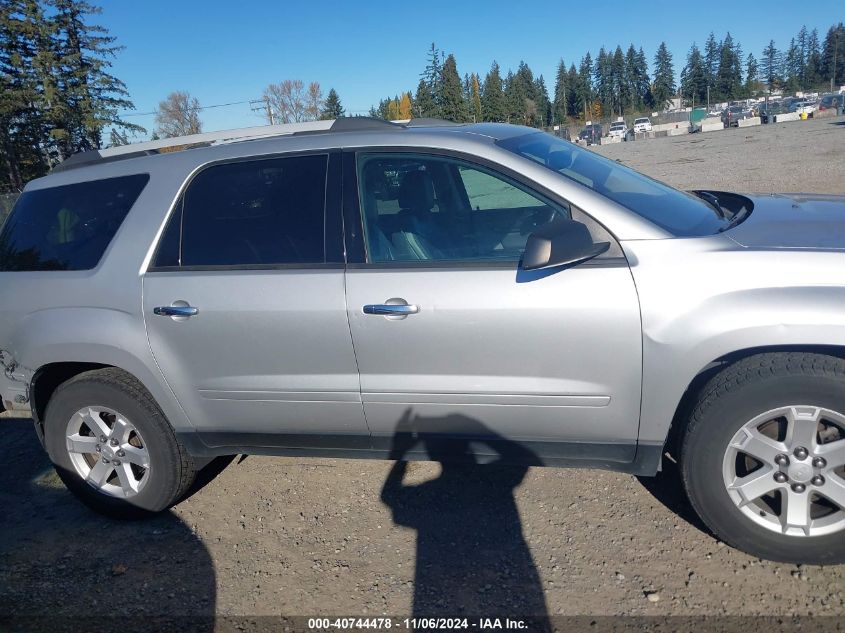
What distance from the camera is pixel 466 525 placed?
3248 mm

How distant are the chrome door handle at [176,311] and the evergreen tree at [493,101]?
7278 cm

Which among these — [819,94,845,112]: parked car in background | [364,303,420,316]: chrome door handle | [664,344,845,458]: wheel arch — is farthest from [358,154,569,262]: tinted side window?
[819,94,845,112]: parked car in background

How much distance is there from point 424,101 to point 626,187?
→ 60.1m

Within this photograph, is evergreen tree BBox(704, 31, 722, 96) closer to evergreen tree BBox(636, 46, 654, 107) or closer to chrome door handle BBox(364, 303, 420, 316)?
evergreen tree BBox(636, 46, 654, 107)

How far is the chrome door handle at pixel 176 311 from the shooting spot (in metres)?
3.19

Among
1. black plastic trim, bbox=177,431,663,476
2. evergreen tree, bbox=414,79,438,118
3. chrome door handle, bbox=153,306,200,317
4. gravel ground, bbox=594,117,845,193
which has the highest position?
evergreen tree, bbox=414,79,438,118

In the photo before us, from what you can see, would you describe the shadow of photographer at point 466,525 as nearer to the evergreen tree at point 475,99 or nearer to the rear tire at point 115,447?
the rear tire at point 115,447

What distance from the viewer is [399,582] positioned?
2.90 metres

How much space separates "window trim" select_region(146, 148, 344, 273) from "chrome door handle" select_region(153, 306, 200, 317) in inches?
7.9

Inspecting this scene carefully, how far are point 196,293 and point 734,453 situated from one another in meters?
2.58

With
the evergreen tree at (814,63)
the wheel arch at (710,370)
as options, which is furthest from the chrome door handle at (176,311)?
the evergreen tree at (814,63)

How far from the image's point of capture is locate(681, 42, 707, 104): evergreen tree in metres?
110

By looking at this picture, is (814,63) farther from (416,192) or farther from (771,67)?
(416,192)

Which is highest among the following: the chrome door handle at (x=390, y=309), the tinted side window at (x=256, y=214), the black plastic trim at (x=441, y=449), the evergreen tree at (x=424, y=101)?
the evergreen tree at (x=424, y=101)
